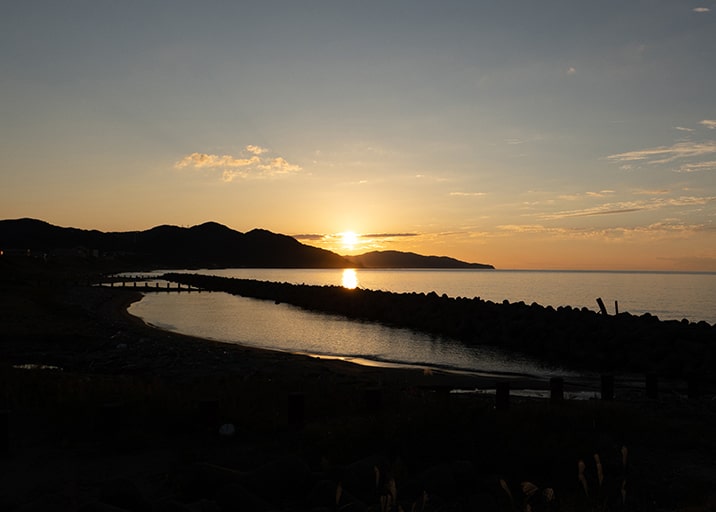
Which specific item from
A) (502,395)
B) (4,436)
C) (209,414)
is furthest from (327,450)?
(4,436)

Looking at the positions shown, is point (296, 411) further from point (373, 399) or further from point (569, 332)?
point (569, 332)

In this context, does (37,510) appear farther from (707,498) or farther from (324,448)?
(707,498)

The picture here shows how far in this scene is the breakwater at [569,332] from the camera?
24859 mm

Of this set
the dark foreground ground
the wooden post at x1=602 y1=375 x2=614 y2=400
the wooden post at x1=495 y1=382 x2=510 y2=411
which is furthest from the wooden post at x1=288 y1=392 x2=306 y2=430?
the wooden post at x1=602 y1=375 x2=614 y2=400

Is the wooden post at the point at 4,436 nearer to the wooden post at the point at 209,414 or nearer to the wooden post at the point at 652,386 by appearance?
the wooden post at the point at 209,414

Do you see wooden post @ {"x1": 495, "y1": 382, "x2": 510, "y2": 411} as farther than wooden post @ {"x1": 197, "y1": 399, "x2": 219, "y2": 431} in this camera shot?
Yes

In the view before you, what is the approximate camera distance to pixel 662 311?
74000 mm

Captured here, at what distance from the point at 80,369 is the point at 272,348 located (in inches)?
515

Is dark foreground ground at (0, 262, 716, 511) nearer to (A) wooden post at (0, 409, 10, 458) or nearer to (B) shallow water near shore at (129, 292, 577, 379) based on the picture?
(A) wooden post at (0, 409, 10, 458)

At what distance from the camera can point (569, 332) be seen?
99.2 feet

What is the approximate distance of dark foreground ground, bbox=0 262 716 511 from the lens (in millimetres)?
6512

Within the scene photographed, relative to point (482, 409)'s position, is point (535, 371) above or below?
below

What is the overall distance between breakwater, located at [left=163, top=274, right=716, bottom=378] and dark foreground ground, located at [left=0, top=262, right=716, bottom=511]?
13.9m

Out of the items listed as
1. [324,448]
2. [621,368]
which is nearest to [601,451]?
[324,448]
